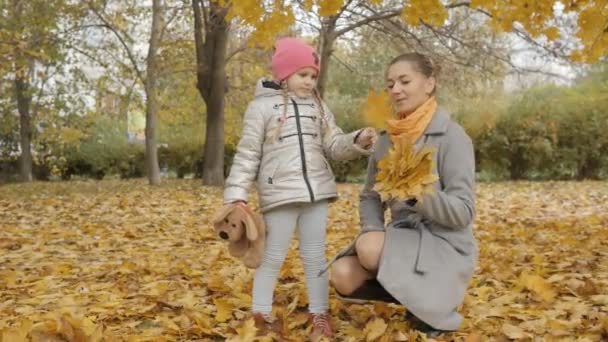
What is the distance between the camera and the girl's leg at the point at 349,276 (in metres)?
3.03

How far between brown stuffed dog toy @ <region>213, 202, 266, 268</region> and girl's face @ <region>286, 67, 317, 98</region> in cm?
57

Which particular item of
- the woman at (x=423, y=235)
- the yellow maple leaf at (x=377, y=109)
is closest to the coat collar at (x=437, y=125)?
the woman at (x=423, y=235)

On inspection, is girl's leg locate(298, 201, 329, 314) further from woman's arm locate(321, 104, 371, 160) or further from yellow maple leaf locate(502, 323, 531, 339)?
yellow maple leaf locate(502, 323, 531, 339)

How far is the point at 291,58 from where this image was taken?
301cm

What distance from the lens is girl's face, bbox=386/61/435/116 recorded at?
2.95 m

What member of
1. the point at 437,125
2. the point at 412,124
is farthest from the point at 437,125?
the point at 412,124

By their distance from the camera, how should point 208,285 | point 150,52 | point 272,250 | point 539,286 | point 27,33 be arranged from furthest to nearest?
point 27,33 → point 150,52 → point 208,285 → point 539,286 → point 272,250

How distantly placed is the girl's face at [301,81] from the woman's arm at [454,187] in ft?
2.14

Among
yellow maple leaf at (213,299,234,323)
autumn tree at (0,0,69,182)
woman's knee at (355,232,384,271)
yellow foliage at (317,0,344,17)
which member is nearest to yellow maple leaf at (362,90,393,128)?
woman's knee at (355,232,384,271)

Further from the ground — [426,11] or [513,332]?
[426,11]

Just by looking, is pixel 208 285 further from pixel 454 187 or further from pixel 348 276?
pixel 454 187

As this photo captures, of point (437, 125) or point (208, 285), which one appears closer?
point (437, 125)

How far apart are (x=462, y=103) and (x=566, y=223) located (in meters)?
9.53

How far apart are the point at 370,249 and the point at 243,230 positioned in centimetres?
55
